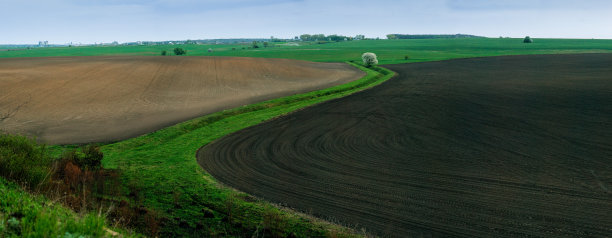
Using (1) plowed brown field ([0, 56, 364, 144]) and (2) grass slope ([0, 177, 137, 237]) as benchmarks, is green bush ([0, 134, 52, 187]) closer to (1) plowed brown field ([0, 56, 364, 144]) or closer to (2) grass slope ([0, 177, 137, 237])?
(2) grass slope ([0, 177, 137, 237])

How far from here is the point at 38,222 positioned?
8.36m

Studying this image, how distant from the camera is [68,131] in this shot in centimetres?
2733

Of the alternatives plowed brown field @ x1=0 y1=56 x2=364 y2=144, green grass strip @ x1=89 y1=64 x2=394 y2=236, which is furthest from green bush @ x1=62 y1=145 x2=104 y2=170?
plowed brown field @ x1=0 y1=56 x2=364 y2=144

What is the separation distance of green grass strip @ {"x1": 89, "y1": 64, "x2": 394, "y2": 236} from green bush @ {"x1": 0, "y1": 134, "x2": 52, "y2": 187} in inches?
143

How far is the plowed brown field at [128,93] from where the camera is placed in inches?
1138

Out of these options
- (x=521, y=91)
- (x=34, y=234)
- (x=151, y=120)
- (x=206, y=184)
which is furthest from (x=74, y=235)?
(x=521, y=91)

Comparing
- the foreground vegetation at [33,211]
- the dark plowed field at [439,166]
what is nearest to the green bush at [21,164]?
the foreground vegetation at [33,211]

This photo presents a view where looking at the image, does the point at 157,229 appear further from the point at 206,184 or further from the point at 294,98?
the point at 294,98

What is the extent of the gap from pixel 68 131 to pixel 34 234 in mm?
22822

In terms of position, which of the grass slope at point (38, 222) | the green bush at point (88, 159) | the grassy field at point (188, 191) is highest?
the grass slope at point (38, 222)

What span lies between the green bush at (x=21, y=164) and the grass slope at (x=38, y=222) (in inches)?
134

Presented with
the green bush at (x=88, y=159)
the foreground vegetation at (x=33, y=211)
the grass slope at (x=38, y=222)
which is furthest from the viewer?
the green bush at (x=88, y=159)

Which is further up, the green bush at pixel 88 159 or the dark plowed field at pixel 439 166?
the green bush at pixel 88 159

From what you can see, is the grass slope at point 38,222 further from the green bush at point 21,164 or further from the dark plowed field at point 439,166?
the dark plowed field at point 439,166
